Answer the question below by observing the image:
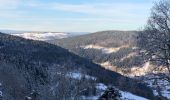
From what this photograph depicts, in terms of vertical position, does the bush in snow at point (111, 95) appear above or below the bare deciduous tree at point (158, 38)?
below

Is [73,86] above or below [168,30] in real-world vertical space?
below

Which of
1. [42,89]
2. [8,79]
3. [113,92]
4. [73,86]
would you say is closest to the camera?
[42,89]

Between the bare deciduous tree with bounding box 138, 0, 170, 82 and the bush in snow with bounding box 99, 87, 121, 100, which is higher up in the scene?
the bare deciduous tree with bounding box 138, 0, 170, 82

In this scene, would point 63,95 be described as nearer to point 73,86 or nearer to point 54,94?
point 54,94

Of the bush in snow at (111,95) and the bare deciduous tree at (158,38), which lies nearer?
the bare deciduous tree at (158,38)

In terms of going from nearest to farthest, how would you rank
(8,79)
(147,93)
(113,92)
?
1. (113,92)
2. (8,79)
3. (147,93)

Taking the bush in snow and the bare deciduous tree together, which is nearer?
the bare deciduous tree

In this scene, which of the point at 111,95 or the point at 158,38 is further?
the point at 111,95

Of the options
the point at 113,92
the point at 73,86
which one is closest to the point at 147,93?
the point at 113,92
